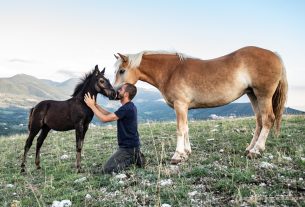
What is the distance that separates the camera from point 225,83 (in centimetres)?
1045

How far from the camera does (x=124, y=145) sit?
381 inches

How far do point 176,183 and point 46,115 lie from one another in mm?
5222

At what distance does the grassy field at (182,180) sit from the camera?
650 centimetres

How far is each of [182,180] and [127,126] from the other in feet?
8.71

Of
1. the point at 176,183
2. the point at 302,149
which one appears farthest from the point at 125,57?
the point at 302,149

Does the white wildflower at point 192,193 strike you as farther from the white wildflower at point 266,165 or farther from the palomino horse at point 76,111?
the palomino horse at point 76,111

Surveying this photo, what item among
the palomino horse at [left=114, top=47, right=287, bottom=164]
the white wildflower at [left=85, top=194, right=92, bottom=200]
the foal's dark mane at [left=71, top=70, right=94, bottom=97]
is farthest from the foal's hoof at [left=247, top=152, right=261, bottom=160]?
the foal's dark mane at [left=71, top=70, right=94, bottom=97]

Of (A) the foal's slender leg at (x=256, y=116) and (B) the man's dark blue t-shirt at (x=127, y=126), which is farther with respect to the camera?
(A) the foal's slender leg at (x=256, y=116)

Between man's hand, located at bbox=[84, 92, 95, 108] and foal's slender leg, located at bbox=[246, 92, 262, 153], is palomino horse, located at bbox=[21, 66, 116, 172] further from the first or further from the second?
foal's slender leg, located at bbox=[246, 92, 262, 153]

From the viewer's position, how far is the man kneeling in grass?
30.7ft

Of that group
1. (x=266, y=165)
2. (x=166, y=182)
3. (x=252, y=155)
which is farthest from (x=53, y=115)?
(x=266, y=165)

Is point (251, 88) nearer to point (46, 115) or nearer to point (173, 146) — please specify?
point (173, 146)

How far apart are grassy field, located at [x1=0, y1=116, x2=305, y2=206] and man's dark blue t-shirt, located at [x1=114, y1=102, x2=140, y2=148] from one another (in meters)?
0.71

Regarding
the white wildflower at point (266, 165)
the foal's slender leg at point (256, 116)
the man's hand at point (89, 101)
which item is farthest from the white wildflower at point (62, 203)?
the foal's slender leg at point (256, 116)
